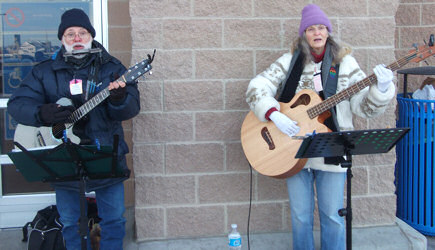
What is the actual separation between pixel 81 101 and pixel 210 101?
112 cm

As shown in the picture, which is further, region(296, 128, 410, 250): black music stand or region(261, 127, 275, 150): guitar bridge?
region(261, 127, 275, 150): guitar bridge

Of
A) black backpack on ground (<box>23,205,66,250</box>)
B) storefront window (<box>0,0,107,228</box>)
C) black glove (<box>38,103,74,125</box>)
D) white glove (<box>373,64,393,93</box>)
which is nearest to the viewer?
white glove (<box>373,64,393,93</box>)

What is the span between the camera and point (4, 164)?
4.54 metres

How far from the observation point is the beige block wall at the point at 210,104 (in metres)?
3.99

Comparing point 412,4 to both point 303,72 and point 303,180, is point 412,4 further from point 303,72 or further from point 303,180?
point 303,180

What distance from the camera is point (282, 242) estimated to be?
13.5 feet

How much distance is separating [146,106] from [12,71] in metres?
1.49

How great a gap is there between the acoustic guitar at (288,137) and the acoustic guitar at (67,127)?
0.96m

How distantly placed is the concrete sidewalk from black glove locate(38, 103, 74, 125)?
1.36m

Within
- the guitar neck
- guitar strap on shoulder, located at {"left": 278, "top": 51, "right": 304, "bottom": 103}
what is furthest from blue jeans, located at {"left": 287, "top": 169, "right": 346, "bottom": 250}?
guitar strap on shoulder, located at {"left": 278, "top": 51, "right": 304, "bottom": 103}

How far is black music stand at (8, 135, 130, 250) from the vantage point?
112 inches

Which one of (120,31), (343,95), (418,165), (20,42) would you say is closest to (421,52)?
(343,95)

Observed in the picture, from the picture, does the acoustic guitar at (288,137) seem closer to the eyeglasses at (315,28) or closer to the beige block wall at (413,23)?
the eyeglasses at (315,28)

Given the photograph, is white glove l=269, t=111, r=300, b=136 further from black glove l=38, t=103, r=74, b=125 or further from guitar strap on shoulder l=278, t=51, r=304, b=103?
black glove l=38, t=103, r=74, b=125
